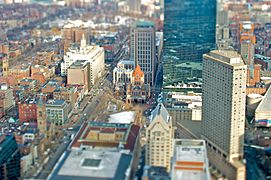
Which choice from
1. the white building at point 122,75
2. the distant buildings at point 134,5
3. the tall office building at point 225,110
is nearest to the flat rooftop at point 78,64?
the white building at point 122,75

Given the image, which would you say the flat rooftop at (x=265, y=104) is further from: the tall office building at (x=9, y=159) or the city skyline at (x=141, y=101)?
the tall office building at (x=9, y=159)

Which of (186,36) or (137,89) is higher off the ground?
(186,36)

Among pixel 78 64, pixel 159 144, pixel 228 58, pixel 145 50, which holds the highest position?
pixel 228 58

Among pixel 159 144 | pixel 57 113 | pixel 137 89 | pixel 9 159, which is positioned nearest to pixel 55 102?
pixel 57 113

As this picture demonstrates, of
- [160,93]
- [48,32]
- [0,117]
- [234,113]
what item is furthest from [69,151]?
[48,32]

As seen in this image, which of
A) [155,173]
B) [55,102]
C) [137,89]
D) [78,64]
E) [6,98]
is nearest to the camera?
[155,173]

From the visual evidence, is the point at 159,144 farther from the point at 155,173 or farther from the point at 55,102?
the point at 55,102
